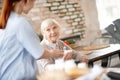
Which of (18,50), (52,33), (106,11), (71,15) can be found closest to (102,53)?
(52,33)

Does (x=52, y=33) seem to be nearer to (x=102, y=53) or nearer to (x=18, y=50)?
(x=102, y=53)

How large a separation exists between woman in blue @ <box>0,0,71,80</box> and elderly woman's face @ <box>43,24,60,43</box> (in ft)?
4.82

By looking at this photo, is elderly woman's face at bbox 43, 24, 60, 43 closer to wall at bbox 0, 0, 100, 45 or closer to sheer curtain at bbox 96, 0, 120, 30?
wall at bbox 0, 0, 100, 45

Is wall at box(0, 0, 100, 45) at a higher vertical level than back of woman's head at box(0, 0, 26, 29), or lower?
lower

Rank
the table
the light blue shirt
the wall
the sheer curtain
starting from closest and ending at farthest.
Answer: the light blue shirt
the table
the wall
the sheer curtain

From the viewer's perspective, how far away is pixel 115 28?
4.96 meters

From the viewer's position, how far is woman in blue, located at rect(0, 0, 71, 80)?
1701 mm

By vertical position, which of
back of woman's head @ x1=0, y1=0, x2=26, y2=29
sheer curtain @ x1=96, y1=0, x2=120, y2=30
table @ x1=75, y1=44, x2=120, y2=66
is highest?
back of woman's head @ x1=0, y1=0, x2=26, y2=29

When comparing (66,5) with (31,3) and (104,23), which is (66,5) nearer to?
(104,23)

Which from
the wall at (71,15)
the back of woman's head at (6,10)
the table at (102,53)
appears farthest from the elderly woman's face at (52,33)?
the wall at (71,15)

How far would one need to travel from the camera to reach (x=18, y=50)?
172 centimetres

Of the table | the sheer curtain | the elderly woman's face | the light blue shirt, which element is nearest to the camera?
the light blue shirt

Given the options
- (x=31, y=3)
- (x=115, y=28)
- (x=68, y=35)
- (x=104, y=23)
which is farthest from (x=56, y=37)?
(x=104, y=23)

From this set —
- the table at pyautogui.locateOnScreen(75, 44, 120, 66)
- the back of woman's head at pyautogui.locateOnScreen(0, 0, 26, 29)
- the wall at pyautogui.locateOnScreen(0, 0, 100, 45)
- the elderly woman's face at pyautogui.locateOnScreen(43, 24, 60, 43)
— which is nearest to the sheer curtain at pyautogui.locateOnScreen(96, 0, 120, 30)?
the wall at pyautogui.locateOnScreen(0, 0, 100, 45)
